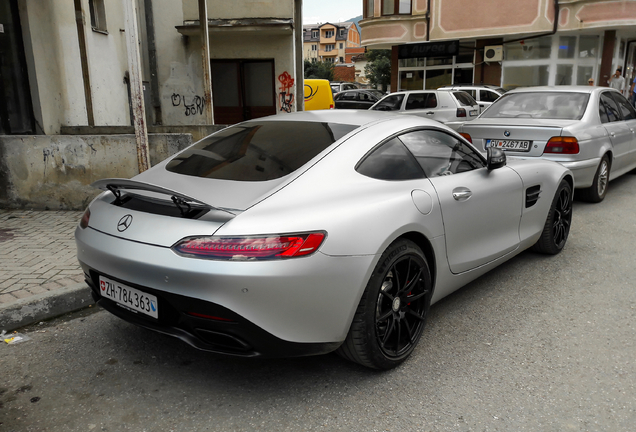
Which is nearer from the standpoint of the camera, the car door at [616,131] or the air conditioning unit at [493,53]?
the car door at [616,131]

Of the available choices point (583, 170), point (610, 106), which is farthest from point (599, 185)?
point (610, 106)

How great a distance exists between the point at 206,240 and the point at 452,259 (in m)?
1.72

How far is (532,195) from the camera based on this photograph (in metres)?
4.39

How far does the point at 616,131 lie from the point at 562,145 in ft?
5.52

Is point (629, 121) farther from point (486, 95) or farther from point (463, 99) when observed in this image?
point (486, 95)

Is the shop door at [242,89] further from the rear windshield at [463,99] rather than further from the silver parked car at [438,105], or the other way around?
the rear windshield at [463,99]

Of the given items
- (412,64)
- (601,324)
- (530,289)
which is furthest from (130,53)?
(412,64)

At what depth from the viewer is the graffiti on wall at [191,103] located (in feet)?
51.9

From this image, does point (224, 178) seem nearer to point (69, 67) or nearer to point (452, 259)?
point (452, 259)

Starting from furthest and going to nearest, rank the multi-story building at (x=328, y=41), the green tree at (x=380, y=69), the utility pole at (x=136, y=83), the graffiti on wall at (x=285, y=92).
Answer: the multi-story building at (x=328, y=41) → the green tree at (x=380, y=69) → the graffiti on wall at (x=285, y=92) → the utility pole at (x=136, y=83)

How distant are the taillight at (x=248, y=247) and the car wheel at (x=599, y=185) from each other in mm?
6066

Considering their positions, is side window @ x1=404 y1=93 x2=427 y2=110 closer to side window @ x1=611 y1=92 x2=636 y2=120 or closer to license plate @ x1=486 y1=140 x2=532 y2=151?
side window @ x1=611 y1=92 x2=636 y2=120

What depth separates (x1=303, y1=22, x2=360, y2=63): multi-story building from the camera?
116 meters

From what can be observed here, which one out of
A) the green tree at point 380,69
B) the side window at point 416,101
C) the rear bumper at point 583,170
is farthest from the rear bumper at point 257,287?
the green tree at point 380,69
